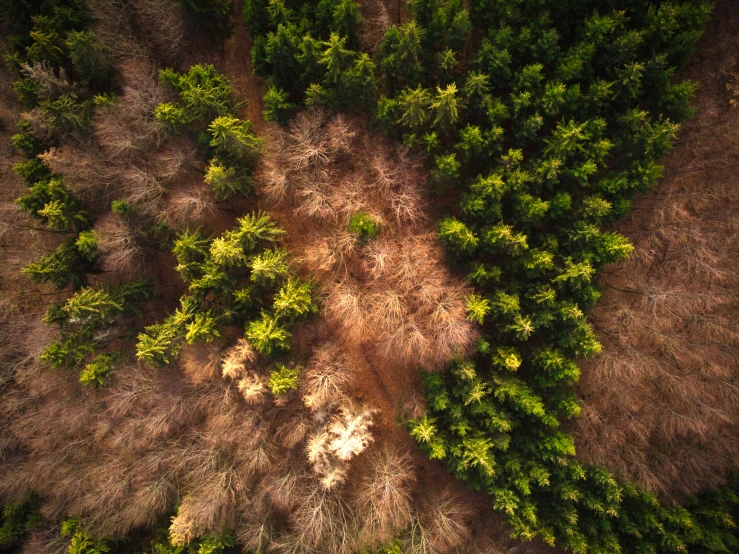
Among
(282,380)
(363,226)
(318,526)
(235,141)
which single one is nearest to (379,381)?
(282,380)

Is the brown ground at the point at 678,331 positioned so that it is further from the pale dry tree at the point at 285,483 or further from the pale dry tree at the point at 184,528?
the pale dry tree at the point at 184,528

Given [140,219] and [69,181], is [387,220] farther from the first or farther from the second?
[69,181]

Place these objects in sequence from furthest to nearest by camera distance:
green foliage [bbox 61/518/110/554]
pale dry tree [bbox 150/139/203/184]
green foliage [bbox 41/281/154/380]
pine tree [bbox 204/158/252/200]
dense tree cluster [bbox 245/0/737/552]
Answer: green foliage [bbox 61/518/110/554] < pale dry tree [bbox 150/139/203/184] < green foliage [bbox 41/281/154/380] < pine tree [bbox 204/158/252/200] < dense tree cluster [bbox 245/0/737/552]

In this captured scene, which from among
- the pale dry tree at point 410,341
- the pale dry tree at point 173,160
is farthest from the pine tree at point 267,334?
the pale dry tree at point 173,160

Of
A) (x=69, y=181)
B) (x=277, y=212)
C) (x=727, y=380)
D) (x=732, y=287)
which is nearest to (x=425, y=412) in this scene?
(x=277, y=212)

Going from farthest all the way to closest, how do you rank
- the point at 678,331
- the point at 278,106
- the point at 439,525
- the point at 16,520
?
the point at 16,520, the point at 678,331, the point at 439,525, the point at 278,106

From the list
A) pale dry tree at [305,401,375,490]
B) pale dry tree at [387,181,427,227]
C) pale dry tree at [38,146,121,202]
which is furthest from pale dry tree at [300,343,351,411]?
pale dry tree at [38,146,121,202]

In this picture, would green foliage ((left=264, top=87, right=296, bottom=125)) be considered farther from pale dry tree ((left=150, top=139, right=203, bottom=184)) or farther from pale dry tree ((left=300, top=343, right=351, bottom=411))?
pale dry tree ((left=300, top=343, right=351, bottom=411))

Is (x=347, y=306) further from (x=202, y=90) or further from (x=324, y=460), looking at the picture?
(x=202, y=90)
